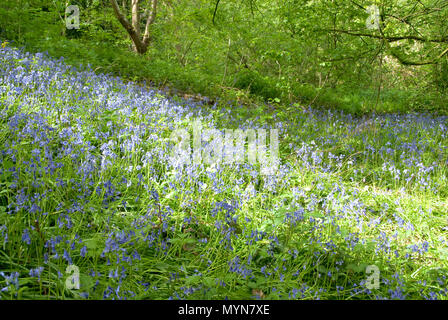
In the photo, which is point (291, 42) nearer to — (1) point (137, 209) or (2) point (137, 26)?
(2) point (137, 26)

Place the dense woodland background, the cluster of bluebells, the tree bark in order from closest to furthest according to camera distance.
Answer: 1. the cluster of bluebells
2. the dense woodland background
3. the tree bark

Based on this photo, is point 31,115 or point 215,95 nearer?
point 31,115

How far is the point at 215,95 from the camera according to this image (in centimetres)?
795

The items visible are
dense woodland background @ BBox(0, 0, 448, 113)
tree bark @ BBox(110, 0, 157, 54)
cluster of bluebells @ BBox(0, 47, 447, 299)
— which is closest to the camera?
cluster of bluebells @ BBox(0, 47, 447, 299)

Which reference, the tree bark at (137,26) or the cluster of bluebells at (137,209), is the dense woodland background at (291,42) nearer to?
the tree bark at (137,26)

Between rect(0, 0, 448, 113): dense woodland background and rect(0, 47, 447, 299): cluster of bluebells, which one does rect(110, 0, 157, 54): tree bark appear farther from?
rect(0, 47, 447, 299): cluster of bluebells

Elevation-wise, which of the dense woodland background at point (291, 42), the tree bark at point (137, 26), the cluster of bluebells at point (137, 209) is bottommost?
the cluster of bluebells at point (137, 209)

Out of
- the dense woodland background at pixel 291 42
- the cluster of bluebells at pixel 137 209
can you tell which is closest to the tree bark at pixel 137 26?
the dense woodland background at pixel 291 42

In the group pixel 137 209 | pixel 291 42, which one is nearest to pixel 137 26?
pixel 291 42

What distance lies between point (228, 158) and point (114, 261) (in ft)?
6.04

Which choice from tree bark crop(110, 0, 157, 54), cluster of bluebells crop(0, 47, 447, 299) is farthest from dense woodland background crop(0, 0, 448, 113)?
cluster of bluebells crop(0, 47, 447, 299)
